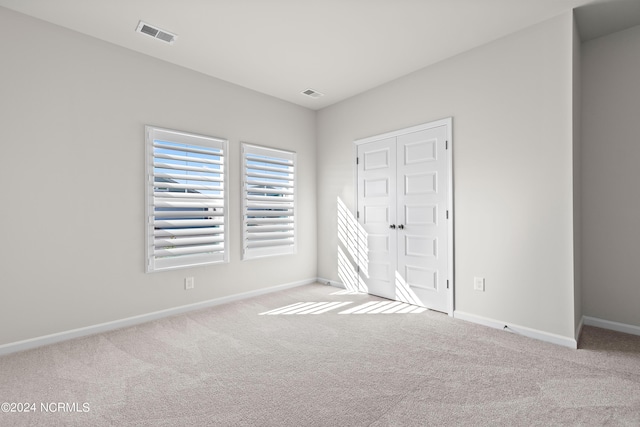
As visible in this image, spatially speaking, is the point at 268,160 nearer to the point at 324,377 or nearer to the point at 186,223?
the point at 186,223

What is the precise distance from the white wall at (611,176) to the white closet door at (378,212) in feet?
6.61

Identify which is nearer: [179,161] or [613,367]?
[613,367]

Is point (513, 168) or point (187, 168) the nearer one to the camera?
point (513, 168)

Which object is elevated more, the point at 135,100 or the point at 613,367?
the point at 135,100

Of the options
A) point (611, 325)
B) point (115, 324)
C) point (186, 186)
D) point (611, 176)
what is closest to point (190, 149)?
point (186, 186)

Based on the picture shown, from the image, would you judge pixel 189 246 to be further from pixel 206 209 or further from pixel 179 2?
pixel 179 2

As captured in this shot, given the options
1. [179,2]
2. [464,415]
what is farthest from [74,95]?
[464,415]

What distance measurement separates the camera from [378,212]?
14.0 feet

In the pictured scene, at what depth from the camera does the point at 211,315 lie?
11.6 ft

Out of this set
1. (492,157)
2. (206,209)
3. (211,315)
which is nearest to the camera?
(492,157)

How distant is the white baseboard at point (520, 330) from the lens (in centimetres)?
268

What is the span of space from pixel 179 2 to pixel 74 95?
1.39 metres

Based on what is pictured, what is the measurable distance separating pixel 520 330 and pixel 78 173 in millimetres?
4507

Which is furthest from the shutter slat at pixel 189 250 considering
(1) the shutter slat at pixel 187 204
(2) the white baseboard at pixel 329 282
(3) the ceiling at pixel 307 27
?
(3) the ceiling at pixel 307 27
